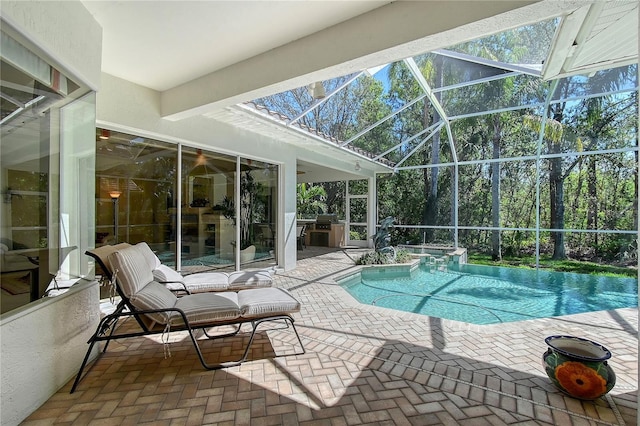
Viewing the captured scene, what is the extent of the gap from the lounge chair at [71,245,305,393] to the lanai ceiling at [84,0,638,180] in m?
2.32

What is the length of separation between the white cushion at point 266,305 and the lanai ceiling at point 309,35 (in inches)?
98.1

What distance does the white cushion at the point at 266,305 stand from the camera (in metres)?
3.03

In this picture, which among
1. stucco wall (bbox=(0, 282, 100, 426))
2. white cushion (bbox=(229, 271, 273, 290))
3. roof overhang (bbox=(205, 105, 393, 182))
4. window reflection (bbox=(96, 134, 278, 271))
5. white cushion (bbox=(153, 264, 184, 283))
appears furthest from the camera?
roof overhang (bbox=(205, 105, 393, 182))

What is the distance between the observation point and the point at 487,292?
268 inches

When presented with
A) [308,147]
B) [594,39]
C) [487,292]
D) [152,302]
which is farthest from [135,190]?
[487,292]

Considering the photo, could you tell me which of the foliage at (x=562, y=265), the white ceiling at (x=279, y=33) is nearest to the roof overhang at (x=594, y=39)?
the white ceiling at (x=279, y=33)

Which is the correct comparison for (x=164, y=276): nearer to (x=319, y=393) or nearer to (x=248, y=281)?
(x=248, y=281)

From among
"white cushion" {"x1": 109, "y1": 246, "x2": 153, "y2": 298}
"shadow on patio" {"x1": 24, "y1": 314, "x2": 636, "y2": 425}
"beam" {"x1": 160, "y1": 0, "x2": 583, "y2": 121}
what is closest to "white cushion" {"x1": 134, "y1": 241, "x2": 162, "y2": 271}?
"white cushion" {"x1": 109, "y1": 246, "x2": 153, "y2": 298}

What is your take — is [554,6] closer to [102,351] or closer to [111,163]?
[102,351]

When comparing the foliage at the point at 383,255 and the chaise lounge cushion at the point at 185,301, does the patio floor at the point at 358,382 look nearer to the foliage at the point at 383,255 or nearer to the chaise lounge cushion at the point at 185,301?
the chaise lounge cushion at the point at 185,301

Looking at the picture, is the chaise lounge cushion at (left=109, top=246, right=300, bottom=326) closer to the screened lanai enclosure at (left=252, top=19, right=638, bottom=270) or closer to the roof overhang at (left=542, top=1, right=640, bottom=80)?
the roof overhang at (left=542, top=1, right=640, bottom=80)

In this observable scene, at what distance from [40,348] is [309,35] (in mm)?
3765

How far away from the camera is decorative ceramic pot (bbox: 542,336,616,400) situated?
232 cm

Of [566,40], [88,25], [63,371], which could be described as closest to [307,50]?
[88,25]
